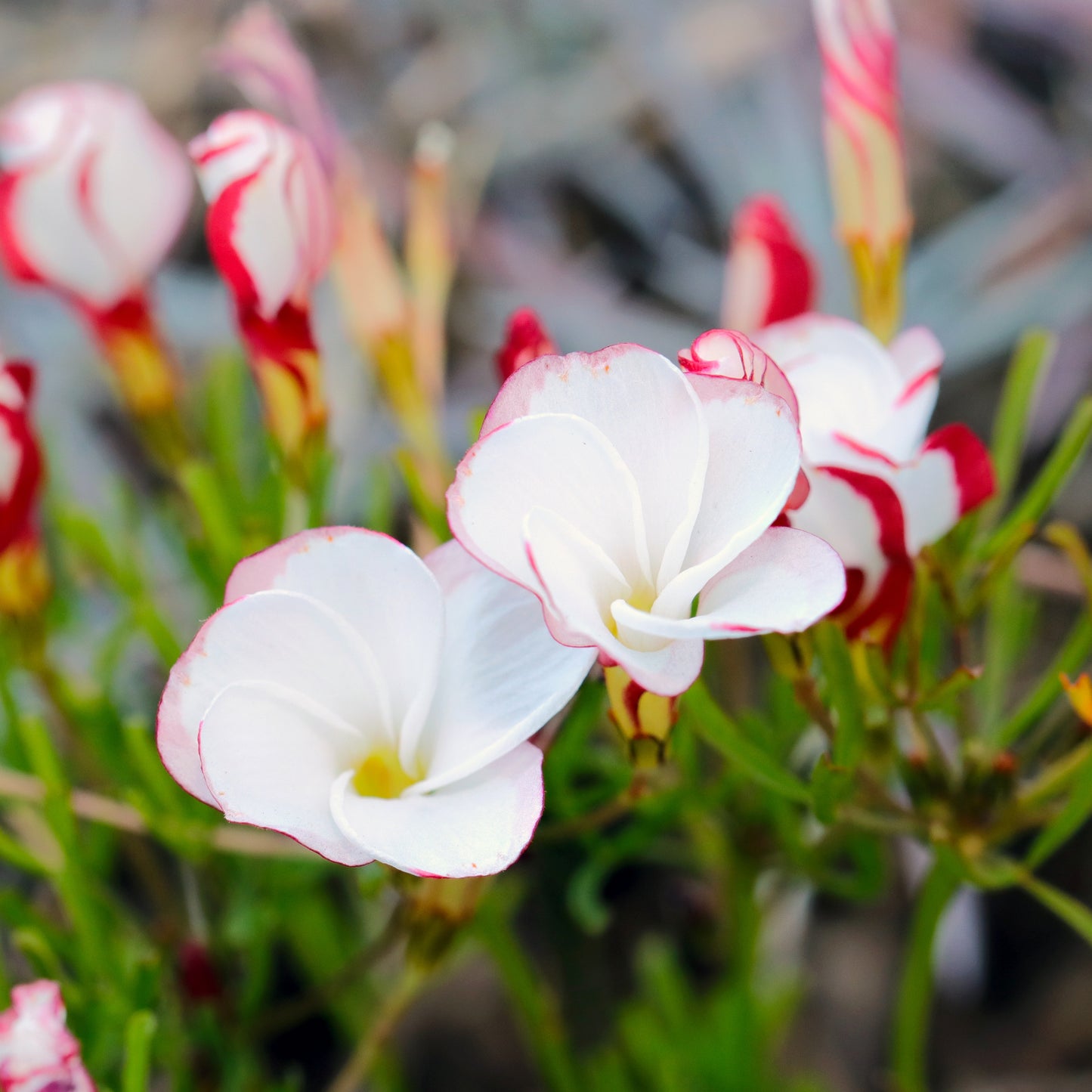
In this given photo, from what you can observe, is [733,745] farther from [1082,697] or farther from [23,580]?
[23,580]

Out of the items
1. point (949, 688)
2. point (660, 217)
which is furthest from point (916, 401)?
point (660, 217)

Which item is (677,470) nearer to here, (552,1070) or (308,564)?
(308,564)

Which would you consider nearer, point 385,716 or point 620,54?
point 385,716

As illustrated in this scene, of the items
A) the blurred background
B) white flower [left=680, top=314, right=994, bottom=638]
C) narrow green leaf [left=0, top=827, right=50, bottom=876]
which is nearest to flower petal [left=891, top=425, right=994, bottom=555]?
white flower [left=680, top=314, right=994, bottom=638]

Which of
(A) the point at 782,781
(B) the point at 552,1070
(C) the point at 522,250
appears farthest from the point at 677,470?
(C) the point at 522,250

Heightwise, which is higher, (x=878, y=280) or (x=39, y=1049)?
(x=878, y=280)

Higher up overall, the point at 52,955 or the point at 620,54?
the point at 620,54
